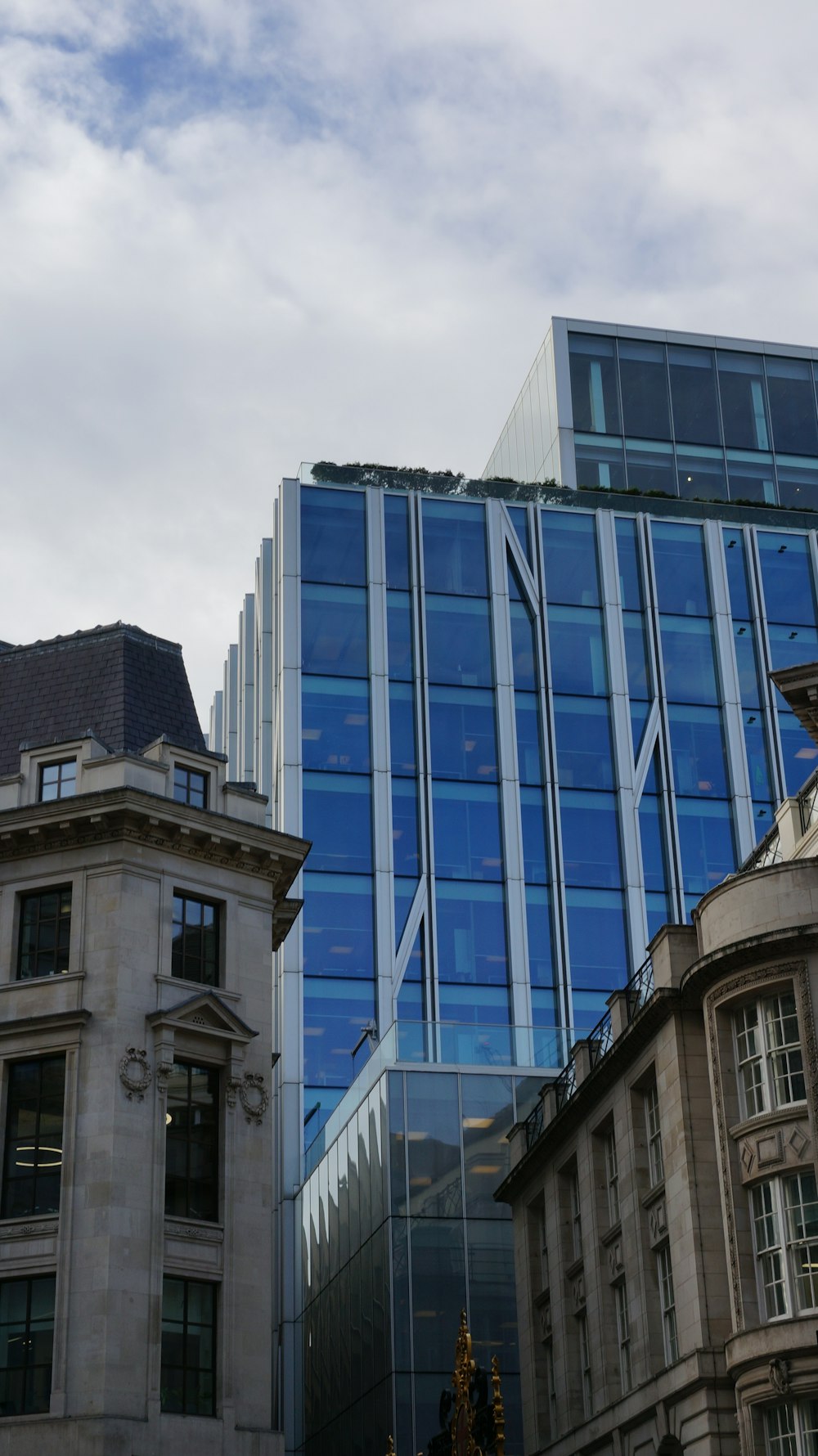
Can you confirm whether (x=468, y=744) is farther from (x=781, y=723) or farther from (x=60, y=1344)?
(x=60, y=1344)

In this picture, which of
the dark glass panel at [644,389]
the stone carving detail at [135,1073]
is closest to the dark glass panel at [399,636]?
the dark glass panel at [644,389]

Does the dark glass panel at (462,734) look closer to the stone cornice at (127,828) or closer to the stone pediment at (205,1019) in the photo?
the stone cornice at (127,828)

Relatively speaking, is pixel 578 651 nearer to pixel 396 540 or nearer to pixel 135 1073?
pixel 396 540

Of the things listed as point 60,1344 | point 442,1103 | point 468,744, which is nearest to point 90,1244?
point 60,1344

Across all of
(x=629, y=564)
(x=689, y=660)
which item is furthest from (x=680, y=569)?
(x=689, y=660)

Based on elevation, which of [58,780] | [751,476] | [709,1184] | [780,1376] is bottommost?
[780,1376]

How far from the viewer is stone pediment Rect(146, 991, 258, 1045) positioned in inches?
1593

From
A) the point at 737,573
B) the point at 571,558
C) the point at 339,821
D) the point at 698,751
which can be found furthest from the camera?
the point at 737,573

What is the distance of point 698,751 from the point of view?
69188 mm

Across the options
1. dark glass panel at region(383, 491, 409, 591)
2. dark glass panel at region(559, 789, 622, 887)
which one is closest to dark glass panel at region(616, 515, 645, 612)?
dark glass panel at region(559, 789, 622, 887)

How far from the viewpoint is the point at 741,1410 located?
103 ft

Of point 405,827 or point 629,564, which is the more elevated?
point 629,564

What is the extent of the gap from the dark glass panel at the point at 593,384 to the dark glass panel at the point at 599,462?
55 cm

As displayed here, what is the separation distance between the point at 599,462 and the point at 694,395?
548cm
